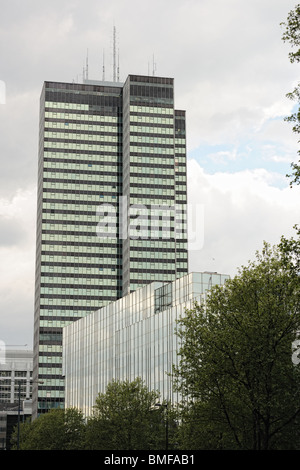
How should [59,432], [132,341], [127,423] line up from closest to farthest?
[127,423] < [59,432] < [132,341]

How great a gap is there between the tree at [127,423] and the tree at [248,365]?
22.5 metres

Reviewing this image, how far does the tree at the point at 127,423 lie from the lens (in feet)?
253

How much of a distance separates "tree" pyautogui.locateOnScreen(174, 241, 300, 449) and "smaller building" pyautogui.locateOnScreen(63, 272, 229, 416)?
34.7 metres

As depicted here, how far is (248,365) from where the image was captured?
2016 inches

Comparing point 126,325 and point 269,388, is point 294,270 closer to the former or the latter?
point 269,388

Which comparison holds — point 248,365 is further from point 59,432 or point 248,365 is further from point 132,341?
point 132,341

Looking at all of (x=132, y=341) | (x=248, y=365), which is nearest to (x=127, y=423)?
(x=248, y=365)

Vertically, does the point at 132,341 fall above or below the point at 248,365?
above

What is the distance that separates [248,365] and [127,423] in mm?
31139

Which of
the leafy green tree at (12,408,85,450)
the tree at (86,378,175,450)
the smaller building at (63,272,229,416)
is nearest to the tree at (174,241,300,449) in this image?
the tree at (86,378,175,450)

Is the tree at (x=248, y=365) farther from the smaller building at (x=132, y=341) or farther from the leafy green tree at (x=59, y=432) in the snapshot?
the leafy green tree at (x=59, y=432)

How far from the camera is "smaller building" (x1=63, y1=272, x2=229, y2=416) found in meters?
104

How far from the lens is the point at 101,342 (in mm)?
140500
